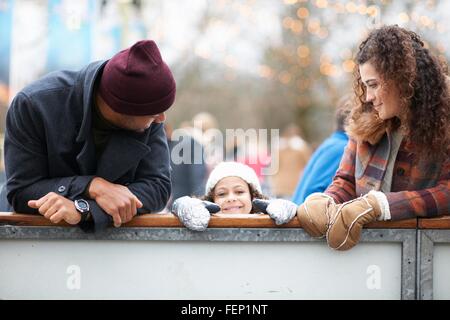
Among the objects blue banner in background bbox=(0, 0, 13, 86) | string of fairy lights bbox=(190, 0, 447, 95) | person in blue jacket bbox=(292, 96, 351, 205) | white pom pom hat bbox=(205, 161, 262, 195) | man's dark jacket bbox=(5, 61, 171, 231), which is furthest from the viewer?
string of fairy lights bbox=(190, 0, 447, 95)

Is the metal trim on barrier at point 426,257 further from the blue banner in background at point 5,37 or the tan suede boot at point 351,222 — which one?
the blue banner in background at point 5,37

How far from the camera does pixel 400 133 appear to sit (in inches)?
139

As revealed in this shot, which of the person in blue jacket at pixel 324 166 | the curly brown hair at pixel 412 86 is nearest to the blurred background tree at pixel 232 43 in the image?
the curly brown hair at pixel 412 86

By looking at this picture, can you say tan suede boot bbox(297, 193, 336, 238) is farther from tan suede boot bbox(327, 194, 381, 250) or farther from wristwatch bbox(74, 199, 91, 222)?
wristwatch bbox(74, 199, 91, 222)

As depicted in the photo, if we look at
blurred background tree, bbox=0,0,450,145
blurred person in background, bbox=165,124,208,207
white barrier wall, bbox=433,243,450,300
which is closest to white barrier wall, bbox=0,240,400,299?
white barrier wall, bbox=433,243,450,300

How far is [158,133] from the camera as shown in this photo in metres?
3.62

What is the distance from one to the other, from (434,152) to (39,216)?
1.65 m

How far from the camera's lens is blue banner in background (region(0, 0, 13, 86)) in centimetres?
862

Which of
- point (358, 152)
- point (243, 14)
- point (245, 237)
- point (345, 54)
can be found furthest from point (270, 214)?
point (243, 14)

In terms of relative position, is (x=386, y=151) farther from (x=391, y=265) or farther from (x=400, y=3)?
(x=400, y=3)

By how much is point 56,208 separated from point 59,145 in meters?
0.30

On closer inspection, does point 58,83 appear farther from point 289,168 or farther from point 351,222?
point 289,168

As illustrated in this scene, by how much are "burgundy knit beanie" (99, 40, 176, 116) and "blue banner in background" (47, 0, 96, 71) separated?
18.4 feet

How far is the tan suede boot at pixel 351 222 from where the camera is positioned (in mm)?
3156
